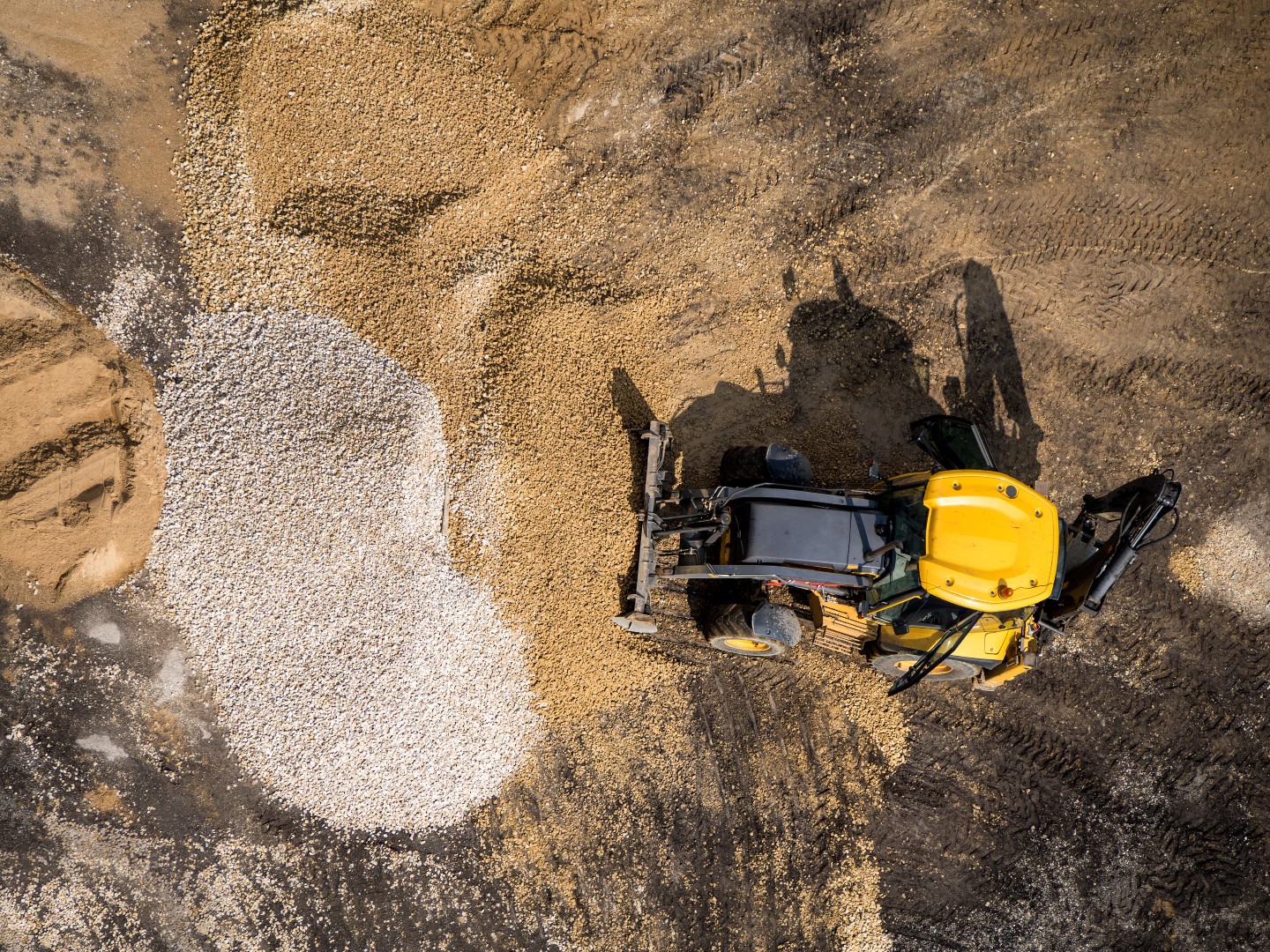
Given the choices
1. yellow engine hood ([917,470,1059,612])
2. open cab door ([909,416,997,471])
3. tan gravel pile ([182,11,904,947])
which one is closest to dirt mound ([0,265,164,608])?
tan gravel pile ([182,11,904,947])

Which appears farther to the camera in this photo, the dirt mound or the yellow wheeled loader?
the dirt mound

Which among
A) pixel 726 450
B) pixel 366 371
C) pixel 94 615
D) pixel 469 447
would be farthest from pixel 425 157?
pixel 94 615

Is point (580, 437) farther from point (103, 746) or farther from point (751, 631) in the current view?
point (103, 746)

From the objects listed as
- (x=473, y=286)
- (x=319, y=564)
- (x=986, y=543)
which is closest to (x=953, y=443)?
(x=986, y=543)

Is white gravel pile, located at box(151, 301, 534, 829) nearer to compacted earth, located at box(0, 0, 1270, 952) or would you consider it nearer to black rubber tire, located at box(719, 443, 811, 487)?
compacted earth, located at box(0, 0, 1270, 952)

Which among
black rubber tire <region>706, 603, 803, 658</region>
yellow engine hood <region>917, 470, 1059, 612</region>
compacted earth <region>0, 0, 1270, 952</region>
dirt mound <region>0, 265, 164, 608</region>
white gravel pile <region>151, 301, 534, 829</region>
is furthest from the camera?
compacted earth <region>0, 0, 1270, 952</region>

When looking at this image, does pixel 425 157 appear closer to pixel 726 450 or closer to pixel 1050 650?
pixel 726 450

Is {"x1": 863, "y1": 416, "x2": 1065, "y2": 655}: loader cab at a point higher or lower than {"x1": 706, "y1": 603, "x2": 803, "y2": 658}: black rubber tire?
higher
